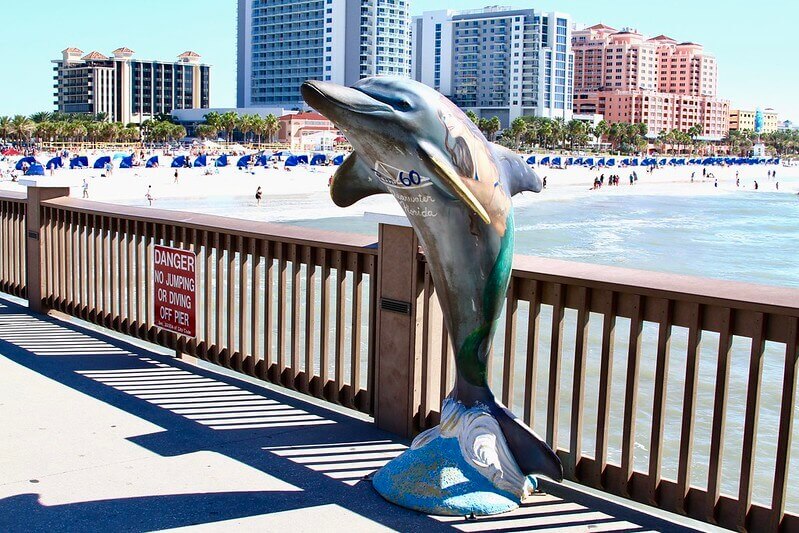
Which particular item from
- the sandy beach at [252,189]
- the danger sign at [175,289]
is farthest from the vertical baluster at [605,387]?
the sandy beach at [252,189]

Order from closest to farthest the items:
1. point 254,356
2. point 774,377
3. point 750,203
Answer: point 254,356 < point 774,377 < point 750,203

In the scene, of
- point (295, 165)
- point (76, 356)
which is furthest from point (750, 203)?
point (76, 356)

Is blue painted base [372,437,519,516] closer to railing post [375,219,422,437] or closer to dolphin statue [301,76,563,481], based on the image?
dolphin statue [301,76,563,481]

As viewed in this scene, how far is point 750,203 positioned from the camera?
3177 inches

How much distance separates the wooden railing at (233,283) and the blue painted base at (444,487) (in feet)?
4.00

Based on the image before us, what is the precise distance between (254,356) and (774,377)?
799 cm

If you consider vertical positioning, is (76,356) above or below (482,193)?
below

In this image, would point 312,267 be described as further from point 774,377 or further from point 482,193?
point 774,377

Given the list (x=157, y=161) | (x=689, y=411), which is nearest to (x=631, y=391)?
(x=689, y=411)

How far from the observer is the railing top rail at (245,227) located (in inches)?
205

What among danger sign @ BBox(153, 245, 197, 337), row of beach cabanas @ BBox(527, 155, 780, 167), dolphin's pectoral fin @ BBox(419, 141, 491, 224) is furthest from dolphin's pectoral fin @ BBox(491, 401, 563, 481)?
row of beach cabanas @ BBox(527, 155, 780, 167)

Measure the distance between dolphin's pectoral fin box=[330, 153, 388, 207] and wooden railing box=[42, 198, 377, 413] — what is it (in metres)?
0.95

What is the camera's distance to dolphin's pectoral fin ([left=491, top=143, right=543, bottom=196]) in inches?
146

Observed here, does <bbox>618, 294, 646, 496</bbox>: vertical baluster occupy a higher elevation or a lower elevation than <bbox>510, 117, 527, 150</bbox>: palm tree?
lower
